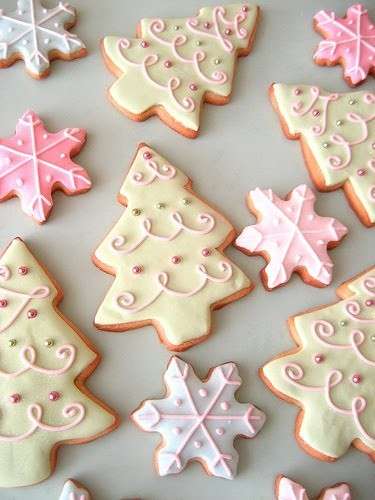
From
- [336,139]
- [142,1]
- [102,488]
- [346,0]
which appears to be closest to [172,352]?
[102,488]

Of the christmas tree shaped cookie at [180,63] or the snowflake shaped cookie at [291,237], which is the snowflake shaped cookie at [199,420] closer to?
the snowflake shaped cookie at [291,237]

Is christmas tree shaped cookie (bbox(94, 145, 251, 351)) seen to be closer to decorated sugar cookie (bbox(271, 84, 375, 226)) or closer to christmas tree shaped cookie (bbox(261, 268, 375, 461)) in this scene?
christmas tree shaped cookie (bbox(261, 268, 375, 461))

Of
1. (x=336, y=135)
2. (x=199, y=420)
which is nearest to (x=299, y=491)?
(x=199, y=420)

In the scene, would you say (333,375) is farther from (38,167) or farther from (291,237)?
(38,167)

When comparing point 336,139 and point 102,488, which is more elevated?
point 336,139

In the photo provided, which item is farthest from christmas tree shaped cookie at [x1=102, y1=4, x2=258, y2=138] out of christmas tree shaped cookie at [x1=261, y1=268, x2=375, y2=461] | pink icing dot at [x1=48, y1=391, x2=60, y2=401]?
pink icing dot at [x1=48, y1=391, x2=60, y2=401]

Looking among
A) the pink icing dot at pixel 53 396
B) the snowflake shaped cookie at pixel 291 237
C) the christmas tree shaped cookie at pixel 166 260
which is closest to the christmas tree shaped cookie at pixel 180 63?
the christmas tree shaped cookie at pixel 166 260

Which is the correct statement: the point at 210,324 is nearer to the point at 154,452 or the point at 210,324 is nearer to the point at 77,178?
the point at 154,452
